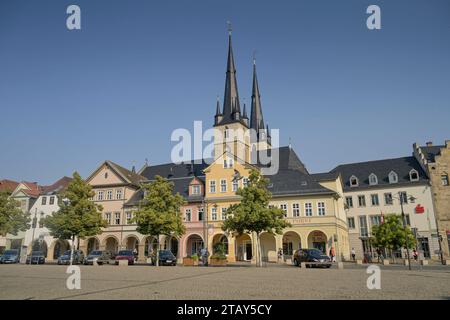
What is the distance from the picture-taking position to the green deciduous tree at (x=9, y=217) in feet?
155

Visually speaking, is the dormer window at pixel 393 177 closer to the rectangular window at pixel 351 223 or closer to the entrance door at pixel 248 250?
the rectangular window at pixel 351 223

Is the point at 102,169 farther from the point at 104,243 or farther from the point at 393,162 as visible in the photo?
the point at 393,162

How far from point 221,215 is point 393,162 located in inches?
1139

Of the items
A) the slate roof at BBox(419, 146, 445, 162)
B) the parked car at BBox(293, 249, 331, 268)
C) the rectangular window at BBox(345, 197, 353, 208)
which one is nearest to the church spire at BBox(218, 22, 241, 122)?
the rectangular window at BBox(345, 197, 353, 208)

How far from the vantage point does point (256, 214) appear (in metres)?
31.9

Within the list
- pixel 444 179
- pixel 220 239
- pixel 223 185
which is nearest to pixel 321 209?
pixel 223 185

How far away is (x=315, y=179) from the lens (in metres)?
46.3

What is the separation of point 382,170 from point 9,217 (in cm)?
5358

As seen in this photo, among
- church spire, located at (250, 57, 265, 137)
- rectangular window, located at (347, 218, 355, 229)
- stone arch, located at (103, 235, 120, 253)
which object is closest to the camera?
stone arch, located at (103, 235, 120, 253)

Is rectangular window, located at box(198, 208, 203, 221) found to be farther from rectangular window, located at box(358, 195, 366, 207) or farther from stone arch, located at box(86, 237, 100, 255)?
rectangular window, located at box(358, 195, 366, 207)

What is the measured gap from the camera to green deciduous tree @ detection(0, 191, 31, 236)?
47.1 m

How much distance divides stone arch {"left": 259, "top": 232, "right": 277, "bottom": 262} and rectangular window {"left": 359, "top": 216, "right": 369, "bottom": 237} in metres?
16.8

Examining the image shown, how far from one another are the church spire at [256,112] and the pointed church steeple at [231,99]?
9347 mm

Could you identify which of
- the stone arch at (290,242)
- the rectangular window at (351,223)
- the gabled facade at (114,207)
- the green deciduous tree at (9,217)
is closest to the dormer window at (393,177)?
the rectangular window at (351,223)
